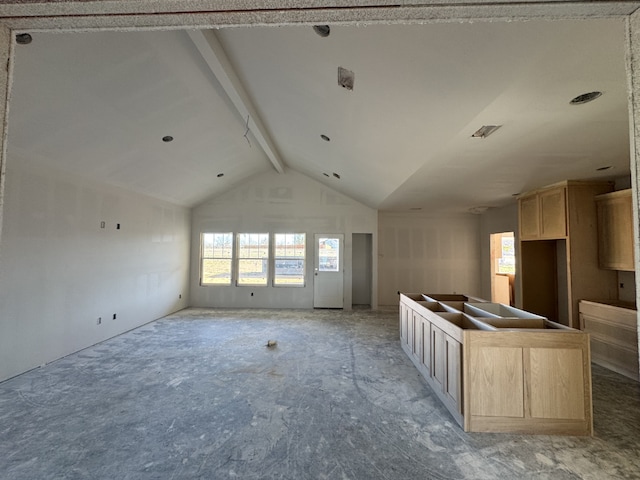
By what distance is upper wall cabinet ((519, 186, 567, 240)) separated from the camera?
4203 millimetres

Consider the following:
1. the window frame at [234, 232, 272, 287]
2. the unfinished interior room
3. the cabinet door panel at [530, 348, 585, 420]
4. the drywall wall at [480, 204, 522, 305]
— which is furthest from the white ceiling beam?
the drywall wall at [480, 204, 522, 305]

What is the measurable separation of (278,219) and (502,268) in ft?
20.1

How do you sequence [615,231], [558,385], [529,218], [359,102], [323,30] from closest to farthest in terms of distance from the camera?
[323,30] < [558,385] < [359,102] < [615,231] < [529,218]

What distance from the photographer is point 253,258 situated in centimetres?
753

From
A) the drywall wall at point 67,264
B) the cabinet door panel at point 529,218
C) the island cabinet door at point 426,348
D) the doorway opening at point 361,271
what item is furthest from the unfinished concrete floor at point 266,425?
the doorway opening at point 361,271

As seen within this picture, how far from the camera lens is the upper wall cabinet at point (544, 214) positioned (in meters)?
4.20

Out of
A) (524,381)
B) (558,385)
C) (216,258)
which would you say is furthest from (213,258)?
(558,385)

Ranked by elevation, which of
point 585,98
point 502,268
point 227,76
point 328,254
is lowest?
point 502,268

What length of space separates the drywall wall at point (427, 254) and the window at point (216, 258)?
160 inches

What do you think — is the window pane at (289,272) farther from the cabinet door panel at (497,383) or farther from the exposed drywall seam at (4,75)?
the exposed drywall seam at (4,75)

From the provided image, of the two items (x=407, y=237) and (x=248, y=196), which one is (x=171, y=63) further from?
(x=407, y=237)

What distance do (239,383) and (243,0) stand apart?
3.45 m

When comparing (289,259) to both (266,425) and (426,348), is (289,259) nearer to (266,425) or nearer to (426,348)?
(426,348)

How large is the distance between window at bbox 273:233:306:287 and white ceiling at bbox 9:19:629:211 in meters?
2.82
